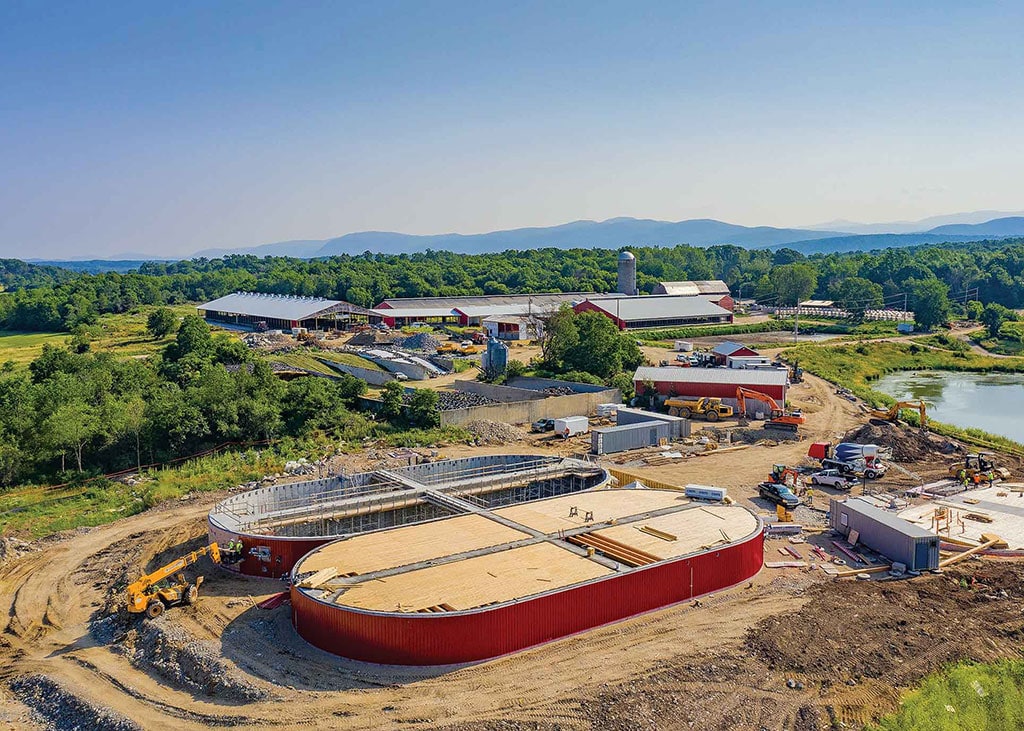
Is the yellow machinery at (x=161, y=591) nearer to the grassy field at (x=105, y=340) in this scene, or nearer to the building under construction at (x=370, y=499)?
the building under construction at (x=370, y=499)

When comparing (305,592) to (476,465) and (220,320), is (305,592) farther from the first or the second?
(220,320)

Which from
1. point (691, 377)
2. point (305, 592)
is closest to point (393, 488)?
point (305, 592)

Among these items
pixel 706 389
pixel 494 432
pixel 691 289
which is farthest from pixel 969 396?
pixel 691 289

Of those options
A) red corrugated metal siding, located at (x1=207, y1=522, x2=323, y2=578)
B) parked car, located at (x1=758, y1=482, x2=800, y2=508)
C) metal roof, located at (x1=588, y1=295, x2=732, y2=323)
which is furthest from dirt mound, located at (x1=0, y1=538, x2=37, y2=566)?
metal roof, located at (x1=588, y1=295, x2=732, y2=323)

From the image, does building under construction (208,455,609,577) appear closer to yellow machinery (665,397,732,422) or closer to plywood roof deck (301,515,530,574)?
plywood roof deck (301,515,530,574)

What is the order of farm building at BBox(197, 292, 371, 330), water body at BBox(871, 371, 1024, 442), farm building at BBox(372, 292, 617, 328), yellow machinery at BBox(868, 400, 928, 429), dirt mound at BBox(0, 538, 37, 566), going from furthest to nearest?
farm building at BBox(372, 292, 617, 328) → farm building at BBox(197, 292, 371, 330) → water body at BBox(871, 371, 1024, 442) → yellow machinery at BBox(868, 400, 928, 429) → dirt mound at BBox(0, 538, 37, 566)
